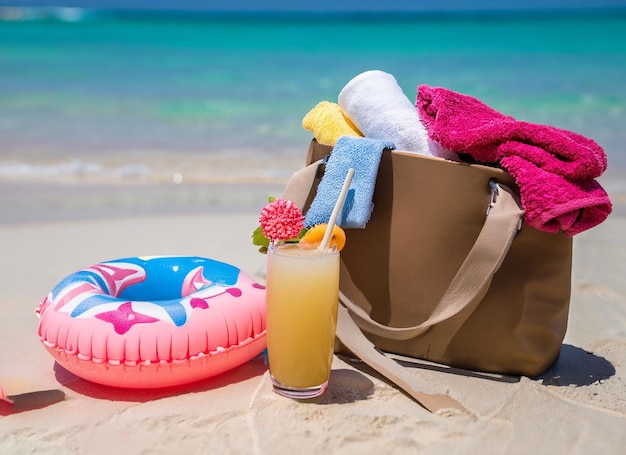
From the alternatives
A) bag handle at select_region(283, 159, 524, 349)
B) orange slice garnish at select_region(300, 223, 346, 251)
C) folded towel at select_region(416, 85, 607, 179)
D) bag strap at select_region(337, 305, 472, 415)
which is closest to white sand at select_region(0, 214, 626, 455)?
bag strap at select_region(337, 305, 472, 415)

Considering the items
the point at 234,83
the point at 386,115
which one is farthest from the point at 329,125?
the point at 234,83

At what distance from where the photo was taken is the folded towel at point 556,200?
1.95 meters

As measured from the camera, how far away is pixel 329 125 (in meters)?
2.40

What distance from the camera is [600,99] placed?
26.9 feet

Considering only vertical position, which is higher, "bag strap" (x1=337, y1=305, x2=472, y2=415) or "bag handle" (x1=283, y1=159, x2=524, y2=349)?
"bag handle" (x1=283, y1=159, x2=524, y2=349)

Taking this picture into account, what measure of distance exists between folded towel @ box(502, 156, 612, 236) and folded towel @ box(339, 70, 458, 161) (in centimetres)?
27

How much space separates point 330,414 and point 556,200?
843 millimetres

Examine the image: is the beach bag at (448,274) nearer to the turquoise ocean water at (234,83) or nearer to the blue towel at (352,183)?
the blue towel at (352,183)

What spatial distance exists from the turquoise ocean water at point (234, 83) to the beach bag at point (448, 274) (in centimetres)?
295

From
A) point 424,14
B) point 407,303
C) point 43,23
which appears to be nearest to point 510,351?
point 407,303

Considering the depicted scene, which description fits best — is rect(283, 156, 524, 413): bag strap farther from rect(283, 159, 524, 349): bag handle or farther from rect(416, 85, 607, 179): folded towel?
rect(416, 85, 607, 179): folded towel

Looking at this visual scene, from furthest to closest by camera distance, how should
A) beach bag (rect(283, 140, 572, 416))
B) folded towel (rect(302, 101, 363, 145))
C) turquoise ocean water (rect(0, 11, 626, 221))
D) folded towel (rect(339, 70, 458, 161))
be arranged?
turquoise ocean water (rect(0, 11, 626, 221)), folded towel (rect(302, 101, 363, 145)), folded towel (rect(339, 70, 458, 161)), beach bag (rect(283, 140, 572, 416))

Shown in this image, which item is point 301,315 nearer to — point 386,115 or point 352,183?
point 352,183

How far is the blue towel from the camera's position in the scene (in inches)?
85.1
